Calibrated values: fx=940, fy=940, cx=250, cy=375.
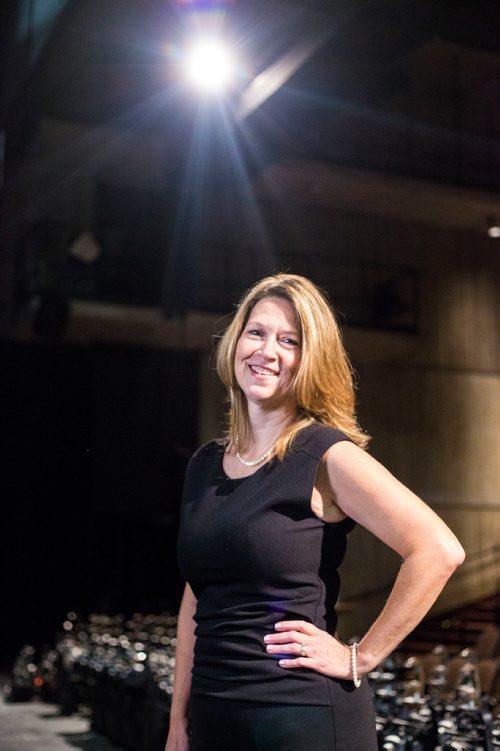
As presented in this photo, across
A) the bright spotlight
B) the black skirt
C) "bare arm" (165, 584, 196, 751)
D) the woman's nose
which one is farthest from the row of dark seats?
the bright spotlight

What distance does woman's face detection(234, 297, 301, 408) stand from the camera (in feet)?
5.59

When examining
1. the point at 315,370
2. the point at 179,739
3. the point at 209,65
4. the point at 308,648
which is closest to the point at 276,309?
the point at 315,370

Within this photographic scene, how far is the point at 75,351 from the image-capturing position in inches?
495

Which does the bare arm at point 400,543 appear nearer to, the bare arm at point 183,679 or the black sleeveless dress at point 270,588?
the black sleeveless dress at point 270,588

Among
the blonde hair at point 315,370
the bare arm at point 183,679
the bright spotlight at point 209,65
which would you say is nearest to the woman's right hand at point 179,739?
the bare arm at point 183,679

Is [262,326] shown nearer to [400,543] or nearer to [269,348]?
[269,348]

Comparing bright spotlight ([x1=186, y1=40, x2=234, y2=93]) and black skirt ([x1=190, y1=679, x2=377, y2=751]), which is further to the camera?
bright spotlight ([x1=186, y1=40, x2=234, y2=93])

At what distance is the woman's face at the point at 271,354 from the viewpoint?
1.70 meters

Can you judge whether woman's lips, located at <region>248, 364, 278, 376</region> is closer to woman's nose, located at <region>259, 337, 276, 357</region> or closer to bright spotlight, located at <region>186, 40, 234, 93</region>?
woman's nose, located at <region>259, 337, 276, 357</region>

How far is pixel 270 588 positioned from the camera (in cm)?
154

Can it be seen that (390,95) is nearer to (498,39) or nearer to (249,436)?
(498,39)

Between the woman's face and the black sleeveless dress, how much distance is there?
119 millimetres

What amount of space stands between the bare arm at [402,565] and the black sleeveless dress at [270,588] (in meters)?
0.03

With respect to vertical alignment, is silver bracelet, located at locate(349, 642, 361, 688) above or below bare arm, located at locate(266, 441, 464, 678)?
below
